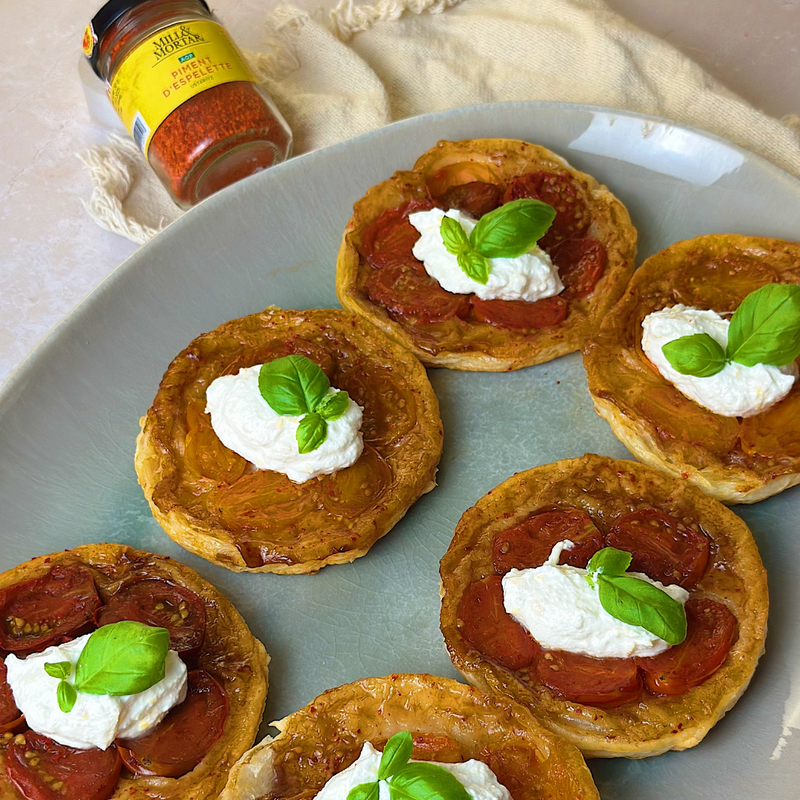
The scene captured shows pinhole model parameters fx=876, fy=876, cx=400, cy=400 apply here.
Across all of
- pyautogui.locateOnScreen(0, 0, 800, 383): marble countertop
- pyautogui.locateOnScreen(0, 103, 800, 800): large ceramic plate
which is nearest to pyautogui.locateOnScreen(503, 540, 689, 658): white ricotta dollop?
pyautogui.locateOnScreen(0, 103, 800, 800): large ceramic plate

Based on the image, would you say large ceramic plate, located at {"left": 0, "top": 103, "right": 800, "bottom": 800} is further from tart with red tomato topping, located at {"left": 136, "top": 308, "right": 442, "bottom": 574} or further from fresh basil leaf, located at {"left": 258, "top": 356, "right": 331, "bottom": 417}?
Answer: fresh basil leaf, located at {"left": 258, "top": 356, "right": 331, "bottom": 417}

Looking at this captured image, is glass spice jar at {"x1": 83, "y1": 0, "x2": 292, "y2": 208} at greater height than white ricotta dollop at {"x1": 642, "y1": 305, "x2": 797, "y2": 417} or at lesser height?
greater

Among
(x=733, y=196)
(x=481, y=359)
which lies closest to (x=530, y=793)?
(x=481, y=359)

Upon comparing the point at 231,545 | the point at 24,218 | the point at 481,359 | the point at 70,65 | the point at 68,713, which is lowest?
the point at 481,359

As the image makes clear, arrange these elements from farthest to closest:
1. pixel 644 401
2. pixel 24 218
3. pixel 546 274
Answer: pixel 24 218, pixel 546 274, pixel 644 401

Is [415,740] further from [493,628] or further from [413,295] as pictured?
[413,295]

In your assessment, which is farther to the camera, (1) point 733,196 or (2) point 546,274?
(1) point 733,196

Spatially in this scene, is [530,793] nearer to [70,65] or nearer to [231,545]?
[231,545]
